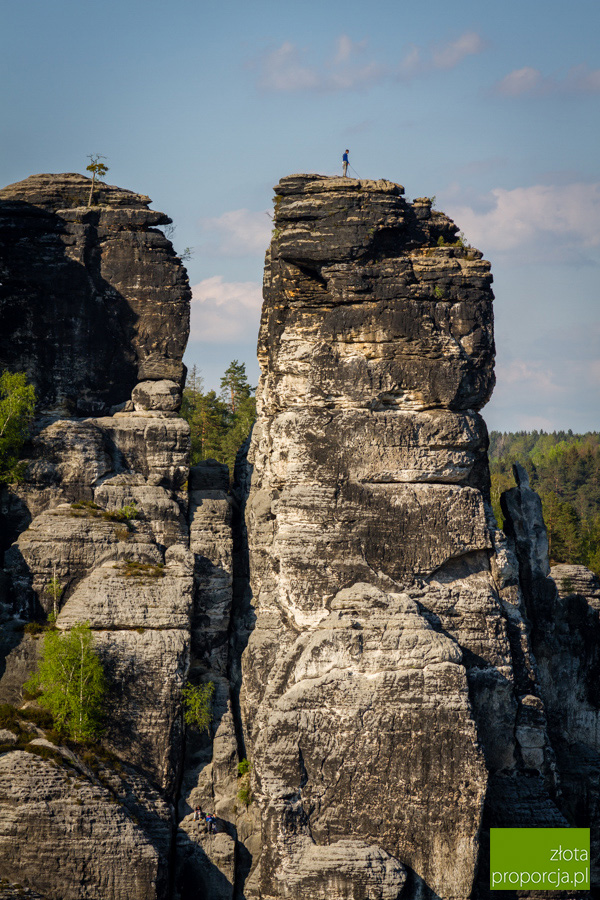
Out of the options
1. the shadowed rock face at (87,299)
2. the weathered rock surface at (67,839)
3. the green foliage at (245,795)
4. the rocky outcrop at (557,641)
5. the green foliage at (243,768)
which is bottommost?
the weathered rock surface at (67,839)

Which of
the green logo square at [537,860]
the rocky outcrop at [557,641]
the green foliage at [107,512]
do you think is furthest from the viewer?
the rocky outcrop at [557,641]

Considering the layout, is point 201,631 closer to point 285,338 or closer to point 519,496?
point 285,338

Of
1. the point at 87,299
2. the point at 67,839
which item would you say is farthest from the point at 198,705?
the point at 87,299

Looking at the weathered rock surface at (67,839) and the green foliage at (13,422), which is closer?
the weathered rock surface at (67,839)

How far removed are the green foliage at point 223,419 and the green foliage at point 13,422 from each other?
19.1 metres

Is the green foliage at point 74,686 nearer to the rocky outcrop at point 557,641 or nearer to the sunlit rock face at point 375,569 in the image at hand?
the sunlit rock face at point 375,569

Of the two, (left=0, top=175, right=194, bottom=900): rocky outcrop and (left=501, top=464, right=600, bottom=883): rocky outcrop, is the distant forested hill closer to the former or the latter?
(left=501, top=464, right=600, bottom=883): rocky outcrop

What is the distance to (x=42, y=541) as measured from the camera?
4122 centimetres

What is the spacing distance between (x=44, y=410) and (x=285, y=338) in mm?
9529

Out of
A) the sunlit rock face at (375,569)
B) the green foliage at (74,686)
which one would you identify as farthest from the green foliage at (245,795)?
the green foliage at (74,686)

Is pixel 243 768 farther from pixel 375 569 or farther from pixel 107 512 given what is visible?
pixel 107 512

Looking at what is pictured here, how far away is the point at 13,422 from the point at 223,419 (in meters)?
28.6

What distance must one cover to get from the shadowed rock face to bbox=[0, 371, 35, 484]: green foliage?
1.86 meters

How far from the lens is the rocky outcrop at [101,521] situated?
35875 mm
